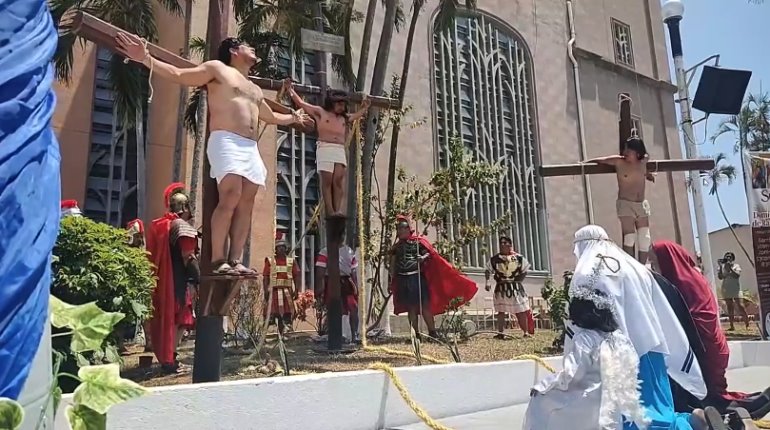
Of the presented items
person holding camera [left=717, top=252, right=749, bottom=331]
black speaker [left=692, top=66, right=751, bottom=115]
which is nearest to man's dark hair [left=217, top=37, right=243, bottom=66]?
black speaker [left=692, top=66, right=751, bottom=115]

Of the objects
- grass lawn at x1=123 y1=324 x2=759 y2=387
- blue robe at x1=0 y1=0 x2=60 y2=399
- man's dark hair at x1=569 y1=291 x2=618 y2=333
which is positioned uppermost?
blue robe at x1=0 y1=0 x2=60 y2=399

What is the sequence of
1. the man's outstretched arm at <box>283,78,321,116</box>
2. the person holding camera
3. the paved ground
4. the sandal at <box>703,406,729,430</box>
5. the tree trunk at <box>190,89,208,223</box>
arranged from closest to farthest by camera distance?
the sandal at <box>703,406,729,430</box>, the paved ground, the man's outstretched arm at <box>283,78,321,116</box>, the tree trunk at <box>190,89,208,223</box>, the person holding camera

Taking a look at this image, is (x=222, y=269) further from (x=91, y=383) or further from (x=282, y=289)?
(x=282, y=289)

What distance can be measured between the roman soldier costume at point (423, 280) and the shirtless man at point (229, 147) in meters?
3.64

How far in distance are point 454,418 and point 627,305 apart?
79.1 inches

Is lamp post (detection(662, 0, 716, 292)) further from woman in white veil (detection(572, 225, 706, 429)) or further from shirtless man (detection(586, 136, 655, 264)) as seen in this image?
woman in white veil (detection(572, 225, 706, 429))

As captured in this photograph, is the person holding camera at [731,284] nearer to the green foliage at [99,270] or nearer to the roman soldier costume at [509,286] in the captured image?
the roman soldier costume at [509,286]

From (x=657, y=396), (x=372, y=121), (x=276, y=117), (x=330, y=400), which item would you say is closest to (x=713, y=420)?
(x=657, y=396)

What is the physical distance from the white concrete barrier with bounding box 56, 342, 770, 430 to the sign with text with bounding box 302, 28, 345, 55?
3.25m

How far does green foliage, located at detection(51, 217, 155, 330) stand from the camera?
12.4ft

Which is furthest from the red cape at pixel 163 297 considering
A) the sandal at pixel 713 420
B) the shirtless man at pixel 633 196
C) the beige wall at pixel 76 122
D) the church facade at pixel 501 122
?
the beige wall at pixel 76 122

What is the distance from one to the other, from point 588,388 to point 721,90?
33.1ft

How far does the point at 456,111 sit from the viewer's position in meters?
16.7

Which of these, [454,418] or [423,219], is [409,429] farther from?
[423,219]
